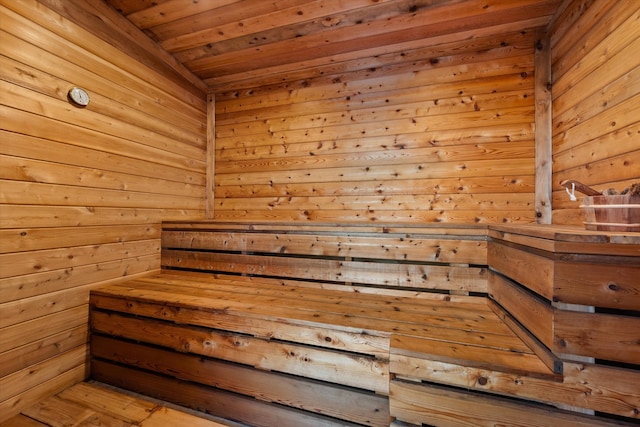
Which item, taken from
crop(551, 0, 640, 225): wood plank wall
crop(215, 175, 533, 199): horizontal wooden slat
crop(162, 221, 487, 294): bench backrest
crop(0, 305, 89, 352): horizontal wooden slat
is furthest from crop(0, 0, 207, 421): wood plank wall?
crop(551, 0, 640, 225): wood plank wall

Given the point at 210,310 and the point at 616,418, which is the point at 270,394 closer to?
the point at 210,310

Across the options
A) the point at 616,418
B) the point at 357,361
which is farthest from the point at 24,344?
the point at 616,418

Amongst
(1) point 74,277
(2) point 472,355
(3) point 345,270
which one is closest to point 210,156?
(1) point 74,277

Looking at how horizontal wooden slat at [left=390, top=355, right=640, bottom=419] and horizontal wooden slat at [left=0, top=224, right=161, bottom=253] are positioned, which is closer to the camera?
horizontal wooden slat at [left=390, top=355, right=640, bottom=419]

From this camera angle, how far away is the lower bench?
3.45 feet

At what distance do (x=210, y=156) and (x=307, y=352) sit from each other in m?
2.46

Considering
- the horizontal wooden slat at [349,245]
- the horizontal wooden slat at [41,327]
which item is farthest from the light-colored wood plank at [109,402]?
the horizontal wooden slat at [349,245]

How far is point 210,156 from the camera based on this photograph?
2986 millimetres

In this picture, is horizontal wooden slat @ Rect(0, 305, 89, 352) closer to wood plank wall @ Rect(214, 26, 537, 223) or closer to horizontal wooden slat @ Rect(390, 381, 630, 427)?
wood plank wall @ Rect(214, 26, 537, 223)

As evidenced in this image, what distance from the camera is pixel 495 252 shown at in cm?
150

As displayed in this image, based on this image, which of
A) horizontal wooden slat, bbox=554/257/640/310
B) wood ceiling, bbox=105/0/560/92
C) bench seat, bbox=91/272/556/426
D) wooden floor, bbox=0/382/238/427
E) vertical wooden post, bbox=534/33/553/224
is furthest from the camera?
vertical wooden post, bbox=534/33/553/224

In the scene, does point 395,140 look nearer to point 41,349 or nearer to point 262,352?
point 262,352

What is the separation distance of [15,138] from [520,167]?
3.41m

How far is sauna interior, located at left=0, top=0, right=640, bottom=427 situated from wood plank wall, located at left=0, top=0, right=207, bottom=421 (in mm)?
12
